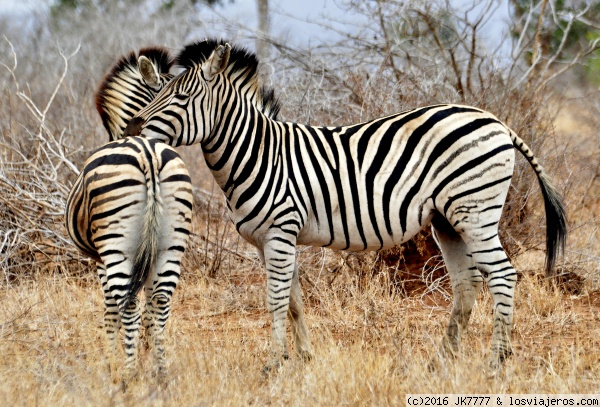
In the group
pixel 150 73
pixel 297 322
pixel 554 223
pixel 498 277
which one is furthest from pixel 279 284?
pixel 150 73

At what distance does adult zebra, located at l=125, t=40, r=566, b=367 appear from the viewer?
520 cm

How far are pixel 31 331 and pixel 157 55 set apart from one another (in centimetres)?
275

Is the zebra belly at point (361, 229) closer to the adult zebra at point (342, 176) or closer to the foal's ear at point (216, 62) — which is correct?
the adult zebra at point (342, 176)

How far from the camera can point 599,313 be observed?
6.51 metres

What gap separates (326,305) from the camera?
6.84m

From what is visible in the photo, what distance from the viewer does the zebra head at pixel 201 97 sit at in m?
5.19

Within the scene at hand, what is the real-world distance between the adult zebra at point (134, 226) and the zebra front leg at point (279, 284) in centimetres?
64

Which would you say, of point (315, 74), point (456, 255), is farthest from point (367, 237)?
point (315, 74)

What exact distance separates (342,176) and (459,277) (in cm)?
120

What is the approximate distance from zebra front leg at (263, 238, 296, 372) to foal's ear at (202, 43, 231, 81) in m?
1.28

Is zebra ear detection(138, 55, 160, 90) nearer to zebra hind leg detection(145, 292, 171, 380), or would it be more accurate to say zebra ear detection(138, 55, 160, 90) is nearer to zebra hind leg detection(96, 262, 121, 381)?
zebra hind leg detection(96, 262, 121, 381)

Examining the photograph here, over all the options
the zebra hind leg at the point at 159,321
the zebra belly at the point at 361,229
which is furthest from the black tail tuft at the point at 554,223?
the zebra hind leg at the point at 159,321

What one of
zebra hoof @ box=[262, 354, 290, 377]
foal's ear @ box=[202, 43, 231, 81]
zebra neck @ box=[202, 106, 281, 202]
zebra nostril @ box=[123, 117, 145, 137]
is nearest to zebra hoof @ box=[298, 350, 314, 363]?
zebra hoof @ box=[262, 354, 290, 377]

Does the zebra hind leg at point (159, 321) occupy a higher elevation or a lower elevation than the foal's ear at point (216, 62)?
lower
